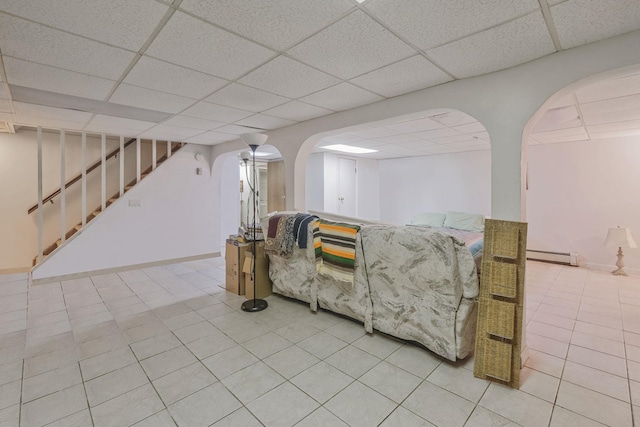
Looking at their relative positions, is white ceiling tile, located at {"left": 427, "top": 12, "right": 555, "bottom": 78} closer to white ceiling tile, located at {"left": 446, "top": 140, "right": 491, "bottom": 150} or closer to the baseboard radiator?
white ceiling tile, located at {"left": 446, "top": 140, "right": 491, "bottom": 150}

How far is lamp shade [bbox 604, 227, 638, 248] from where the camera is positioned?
4.45 metres

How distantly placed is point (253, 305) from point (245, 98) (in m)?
2.20

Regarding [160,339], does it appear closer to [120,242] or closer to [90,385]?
[90,385]

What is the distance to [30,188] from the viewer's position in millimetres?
4520

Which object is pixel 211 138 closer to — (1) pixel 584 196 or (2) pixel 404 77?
(2) pixel 404 77

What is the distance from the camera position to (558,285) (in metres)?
4.10

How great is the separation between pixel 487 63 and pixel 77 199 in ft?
19.7

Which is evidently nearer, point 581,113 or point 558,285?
point 581,113

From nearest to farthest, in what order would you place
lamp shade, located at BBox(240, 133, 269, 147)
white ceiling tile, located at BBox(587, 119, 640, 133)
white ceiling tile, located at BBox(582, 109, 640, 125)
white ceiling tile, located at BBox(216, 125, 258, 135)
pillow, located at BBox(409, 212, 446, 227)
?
lamp shade, located at BBox(240, 133, 269, 147) < white ceiling tile, located at BBox(582, 109, 640, 125) < white ceiling tile, located at BBox(587, 119, 640, 133) < white ceiling tile, located at BBox(216, 125, 258, 135) < pillow, located at BBox(409, 212, 446, 227)

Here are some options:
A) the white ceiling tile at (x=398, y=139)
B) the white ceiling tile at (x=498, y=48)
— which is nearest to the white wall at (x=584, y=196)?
the white ceiling tile at (x=398, y=139)

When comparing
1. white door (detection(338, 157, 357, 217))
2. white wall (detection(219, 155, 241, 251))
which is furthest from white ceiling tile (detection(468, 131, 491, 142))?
white wall (detection(219, 155, 241, 251))

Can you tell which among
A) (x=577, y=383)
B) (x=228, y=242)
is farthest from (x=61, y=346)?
(x=577, y=383)

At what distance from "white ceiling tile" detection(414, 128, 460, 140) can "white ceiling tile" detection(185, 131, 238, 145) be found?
120 inches

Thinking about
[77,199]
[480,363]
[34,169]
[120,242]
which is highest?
[34,169]
